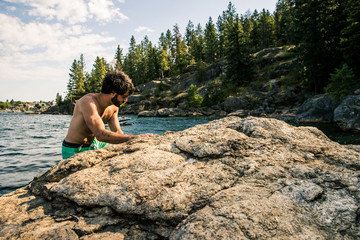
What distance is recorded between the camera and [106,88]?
334 centimetres

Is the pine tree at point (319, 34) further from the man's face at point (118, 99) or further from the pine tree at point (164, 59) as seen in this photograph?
the pine tree at point (164, 59)

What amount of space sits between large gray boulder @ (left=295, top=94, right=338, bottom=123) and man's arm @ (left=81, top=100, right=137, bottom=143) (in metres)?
18.8

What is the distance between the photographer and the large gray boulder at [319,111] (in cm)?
1630

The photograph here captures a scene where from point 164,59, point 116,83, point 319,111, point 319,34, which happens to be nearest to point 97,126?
point 116,83

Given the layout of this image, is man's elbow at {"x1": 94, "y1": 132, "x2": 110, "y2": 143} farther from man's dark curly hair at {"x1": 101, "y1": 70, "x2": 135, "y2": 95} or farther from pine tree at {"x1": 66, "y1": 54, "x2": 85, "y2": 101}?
pine tree at {"x1": 66, "y1": 54, "x2": 85, "y2": 101}

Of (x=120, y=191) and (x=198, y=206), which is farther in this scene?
(x=120, y=191)

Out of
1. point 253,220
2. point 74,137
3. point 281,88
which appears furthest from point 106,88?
point 281,88

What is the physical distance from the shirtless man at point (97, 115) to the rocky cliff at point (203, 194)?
52 cm

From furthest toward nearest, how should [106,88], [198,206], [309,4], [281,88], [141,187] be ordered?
1. [281,88]
2. [309,4]
3. [106,88]
4. [141,187]
5. [198,206]

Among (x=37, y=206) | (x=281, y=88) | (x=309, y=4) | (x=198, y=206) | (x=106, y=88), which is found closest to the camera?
(x=198, y=206)

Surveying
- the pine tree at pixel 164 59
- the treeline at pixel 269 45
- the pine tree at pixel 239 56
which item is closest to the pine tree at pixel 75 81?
the treeline at pixel 269 45

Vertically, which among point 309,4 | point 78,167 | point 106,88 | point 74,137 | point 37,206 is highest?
point 309,4

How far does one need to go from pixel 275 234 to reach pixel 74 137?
3.46 meters

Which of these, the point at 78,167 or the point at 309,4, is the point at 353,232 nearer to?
the point at 78,167
